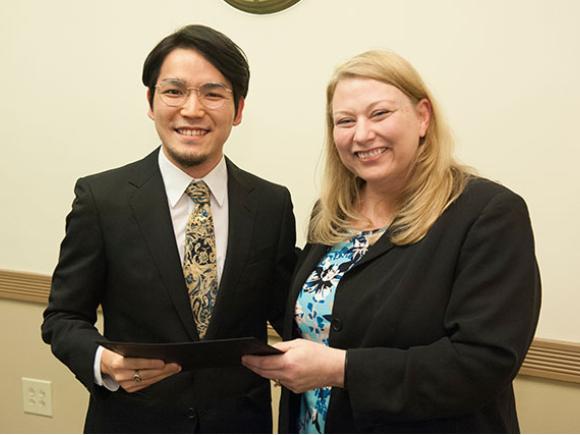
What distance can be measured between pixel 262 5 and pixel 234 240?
1067mm

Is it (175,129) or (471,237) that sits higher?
(175,129)

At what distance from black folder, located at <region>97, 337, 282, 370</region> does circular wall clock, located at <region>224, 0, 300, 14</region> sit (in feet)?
4.63

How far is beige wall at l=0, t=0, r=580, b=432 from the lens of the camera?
211 cm

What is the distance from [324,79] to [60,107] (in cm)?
121

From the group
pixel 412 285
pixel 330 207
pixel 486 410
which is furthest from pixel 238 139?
pixel 486 410

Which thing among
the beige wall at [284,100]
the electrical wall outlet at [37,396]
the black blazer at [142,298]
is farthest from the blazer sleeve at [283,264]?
the electrical wall outlet at [37,396]

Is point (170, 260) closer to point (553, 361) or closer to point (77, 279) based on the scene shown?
point (77, 279)

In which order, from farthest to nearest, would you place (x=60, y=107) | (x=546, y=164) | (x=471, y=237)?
1. (x=60, y=107)
2. (x=546, y=164)
3. (x=471, y=237)

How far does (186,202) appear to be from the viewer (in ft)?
5.74

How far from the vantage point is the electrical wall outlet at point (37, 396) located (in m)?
3.09

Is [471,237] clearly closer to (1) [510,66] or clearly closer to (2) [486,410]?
(2) [486,410]

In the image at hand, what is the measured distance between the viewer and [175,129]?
1698 millimetres

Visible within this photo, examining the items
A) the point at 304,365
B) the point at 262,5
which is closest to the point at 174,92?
the point at 304,365

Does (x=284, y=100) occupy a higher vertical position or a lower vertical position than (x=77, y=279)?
higher
